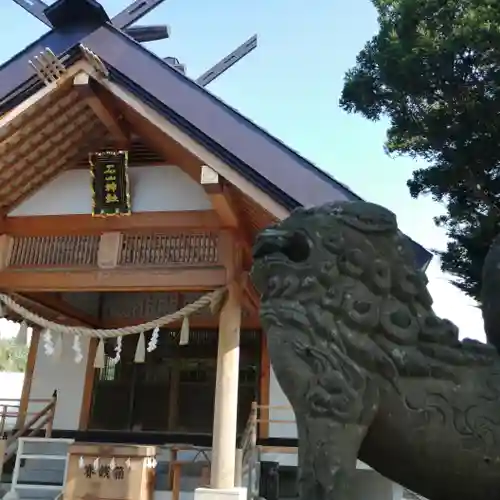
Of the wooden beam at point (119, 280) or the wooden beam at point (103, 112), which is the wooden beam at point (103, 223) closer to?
the wooden beam at point (119, 280)

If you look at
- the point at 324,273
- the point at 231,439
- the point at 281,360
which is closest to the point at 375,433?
the point at 281,360

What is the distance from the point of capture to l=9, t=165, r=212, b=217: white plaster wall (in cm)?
675

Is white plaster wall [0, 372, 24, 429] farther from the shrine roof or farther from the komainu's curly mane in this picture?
the komainu's curly mane

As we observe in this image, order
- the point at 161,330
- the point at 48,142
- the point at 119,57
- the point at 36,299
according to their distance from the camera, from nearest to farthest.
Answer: the point at 119,57 < the point at 48,142 < the point at 36,299 < the point at 161,330

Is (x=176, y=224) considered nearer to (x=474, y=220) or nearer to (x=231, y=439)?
(x=231, y=439)

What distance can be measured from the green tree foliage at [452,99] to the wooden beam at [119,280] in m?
4.82

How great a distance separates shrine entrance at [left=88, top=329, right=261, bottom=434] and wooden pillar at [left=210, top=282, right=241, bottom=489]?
9.58 feet

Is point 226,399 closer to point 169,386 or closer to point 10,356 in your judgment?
point 169,386

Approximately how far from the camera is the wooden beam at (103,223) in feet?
21.4

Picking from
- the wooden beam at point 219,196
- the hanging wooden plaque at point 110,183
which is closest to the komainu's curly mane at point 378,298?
the wooden beam at point 219,196

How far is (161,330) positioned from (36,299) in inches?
84.3

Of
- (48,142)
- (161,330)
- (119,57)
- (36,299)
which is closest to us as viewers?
(119,57)

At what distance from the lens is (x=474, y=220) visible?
9.45m

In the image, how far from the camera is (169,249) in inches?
256
